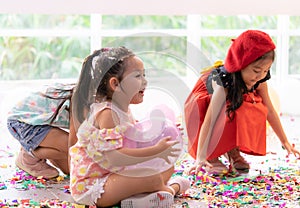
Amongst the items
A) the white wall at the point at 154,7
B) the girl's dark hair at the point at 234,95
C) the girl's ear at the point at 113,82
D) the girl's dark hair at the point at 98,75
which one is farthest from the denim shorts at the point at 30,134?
the white wall at the point at 154,7

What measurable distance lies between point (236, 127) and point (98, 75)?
1.95 feet

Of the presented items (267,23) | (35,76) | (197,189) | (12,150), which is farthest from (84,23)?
(197,189)

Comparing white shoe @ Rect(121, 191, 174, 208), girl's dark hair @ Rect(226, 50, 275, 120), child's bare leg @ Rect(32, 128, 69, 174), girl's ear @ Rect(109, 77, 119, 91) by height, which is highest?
girl's ear @ Rect(109, 77, 119, 91)

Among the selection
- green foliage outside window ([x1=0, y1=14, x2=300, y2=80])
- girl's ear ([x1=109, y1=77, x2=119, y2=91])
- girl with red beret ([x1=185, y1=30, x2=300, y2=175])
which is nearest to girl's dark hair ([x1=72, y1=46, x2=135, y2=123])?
girl's ear ([x1=109, y1=77, x2=119, y2=91])

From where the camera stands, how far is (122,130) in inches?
68.2

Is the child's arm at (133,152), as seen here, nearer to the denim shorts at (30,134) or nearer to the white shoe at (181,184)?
the white shoe at (181,184)

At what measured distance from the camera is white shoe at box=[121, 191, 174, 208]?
1.75 meters

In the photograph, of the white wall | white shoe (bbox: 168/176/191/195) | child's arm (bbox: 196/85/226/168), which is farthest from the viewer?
the white wall

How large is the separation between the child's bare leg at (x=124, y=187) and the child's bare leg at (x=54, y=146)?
1.17ft

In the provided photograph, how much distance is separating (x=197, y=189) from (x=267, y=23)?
268cm

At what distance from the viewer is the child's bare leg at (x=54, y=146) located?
205 cm

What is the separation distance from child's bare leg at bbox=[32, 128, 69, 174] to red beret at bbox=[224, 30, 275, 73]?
0.63 m

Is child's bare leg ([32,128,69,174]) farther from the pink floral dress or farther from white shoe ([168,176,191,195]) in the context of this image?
white shoe ([168,176,191,195])

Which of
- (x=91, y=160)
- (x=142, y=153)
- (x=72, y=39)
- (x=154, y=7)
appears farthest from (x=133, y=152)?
(x=72, y=39)
